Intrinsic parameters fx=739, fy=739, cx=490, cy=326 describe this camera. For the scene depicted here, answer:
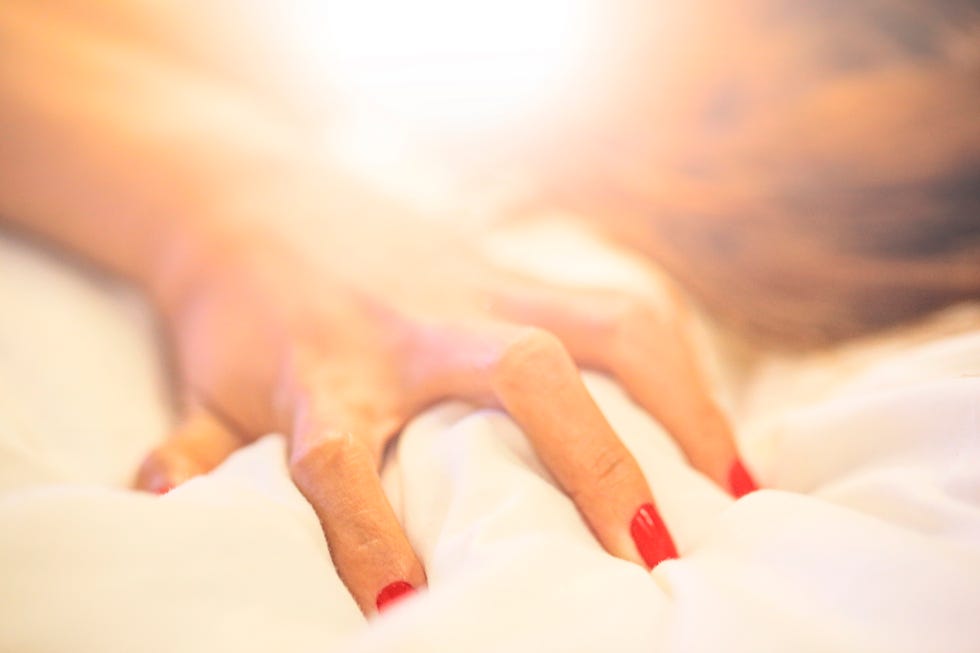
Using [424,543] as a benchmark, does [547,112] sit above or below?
above

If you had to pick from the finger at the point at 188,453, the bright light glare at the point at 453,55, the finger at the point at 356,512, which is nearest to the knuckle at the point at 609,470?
the finger at the point at 356,512

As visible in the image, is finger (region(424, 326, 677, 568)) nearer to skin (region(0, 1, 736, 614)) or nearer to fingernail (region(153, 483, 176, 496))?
skin (region(0, 1, 736, 614))

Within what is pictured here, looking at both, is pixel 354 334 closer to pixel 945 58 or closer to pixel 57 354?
pixel 57 354

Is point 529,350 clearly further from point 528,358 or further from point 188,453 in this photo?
point 188,453

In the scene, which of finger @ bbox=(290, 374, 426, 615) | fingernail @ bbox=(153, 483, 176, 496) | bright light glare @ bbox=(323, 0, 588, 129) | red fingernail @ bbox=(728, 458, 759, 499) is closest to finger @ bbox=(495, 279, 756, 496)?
red fingernail @ bbox=(728, 458, 759, 499)

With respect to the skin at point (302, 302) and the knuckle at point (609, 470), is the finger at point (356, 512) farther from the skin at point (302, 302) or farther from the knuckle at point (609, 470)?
the knuckle at point (609, 470)

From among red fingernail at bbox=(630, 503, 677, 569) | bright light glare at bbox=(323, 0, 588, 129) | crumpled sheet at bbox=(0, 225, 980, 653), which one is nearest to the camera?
crumpled sheet at bbox=(0, 225, 980, 653)

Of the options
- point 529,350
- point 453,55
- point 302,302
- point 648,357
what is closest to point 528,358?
point 529,350

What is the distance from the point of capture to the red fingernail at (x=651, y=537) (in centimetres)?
43

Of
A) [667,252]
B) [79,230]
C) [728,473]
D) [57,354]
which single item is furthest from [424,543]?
[667,252]

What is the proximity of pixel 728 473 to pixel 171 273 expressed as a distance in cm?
51

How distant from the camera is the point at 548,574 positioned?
1.12ft

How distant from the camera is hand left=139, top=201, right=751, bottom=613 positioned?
0.44m

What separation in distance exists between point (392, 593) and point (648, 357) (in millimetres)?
257
